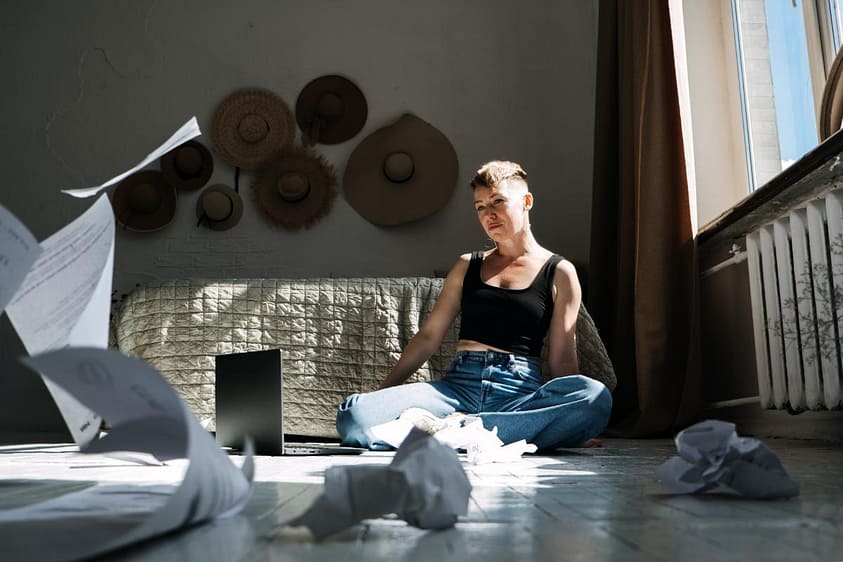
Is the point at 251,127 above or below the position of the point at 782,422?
above

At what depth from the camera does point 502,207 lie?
2158mm

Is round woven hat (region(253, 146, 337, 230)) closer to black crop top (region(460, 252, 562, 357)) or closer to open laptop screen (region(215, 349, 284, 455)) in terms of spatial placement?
black crop top (region(460, 252, 562, 357))

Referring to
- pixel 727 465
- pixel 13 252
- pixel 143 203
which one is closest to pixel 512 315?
pixel 727 465

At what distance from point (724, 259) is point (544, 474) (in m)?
1.69

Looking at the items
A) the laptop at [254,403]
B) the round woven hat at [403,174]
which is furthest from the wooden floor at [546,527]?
the round woven hat at [403,174]

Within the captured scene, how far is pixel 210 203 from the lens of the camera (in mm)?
3854

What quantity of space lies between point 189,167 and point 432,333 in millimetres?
2121

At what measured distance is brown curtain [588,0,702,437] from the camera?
8.58 ft

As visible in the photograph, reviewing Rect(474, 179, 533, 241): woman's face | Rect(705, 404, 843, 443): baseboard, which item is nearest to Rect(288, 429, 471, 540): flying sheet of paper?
Rect(474, 179, 533, 241): woman's face

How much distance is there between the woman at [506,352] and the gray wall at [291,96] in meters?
1.65

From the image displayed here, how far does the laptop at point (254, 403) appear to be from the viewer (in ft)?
5.74

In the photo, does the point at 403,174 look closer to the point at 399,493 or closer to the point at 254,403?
the point at 254,403

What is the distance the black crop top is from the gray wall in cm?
172

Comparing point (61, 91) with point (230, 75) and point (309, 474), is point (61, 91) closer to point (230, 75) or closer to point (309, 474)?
point (230, 75)
